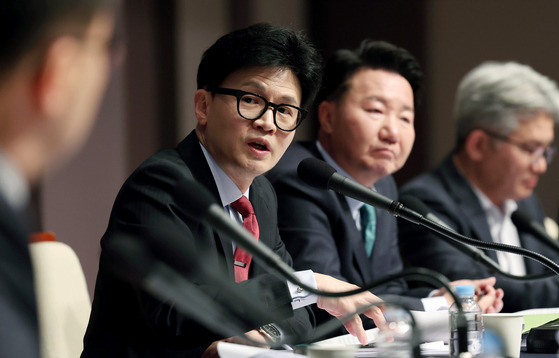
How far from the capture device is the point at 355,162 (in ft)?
7.66

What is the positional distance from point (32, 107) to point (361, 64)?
185cm

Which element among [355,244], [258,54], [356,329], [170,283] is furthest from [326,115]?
[170,283]

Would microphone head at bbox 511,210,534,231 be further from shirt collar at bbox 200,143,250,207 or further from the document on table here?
shirt collar at bbox 200,143,250,207

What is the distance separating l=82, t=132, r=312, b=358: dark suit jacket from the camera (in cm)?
138

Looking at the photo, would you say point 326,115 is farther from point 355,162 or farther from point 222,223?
point 222,223

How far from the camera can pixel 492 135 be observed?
9.61ft

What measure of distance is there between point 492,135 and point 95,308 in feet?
6.32

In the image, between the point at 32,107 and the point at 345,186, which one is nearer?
the point at 32,107

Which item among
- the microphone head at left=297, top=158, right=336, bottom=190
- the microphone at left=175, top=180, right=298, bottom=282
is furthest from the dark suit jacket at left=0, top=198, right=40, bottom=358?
the microphone head at left=297, top=158, right=336, bottom=190

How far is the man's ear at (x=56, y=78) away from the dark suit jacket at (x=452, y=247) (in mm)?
1988

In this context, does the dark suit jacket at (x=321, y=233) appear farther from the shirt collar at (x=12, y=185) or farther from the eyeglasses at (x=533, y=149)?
the shirt collar at (x=12, y=185)

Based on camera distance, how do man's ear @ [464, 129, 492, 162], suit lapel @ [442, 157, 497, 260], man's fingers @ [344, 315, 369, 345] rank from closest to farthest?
man's fingers @ [344, 315, 369, 345] < suit lapel @ [442, 157, 497, 260] < man's ear @ [464, 129, 492, 162]

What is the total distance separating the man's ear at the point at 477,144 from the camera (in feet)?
9.63

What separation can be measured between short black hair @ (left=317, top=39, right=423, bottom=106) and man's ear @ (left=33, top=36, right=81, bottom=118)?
1.76 metres
